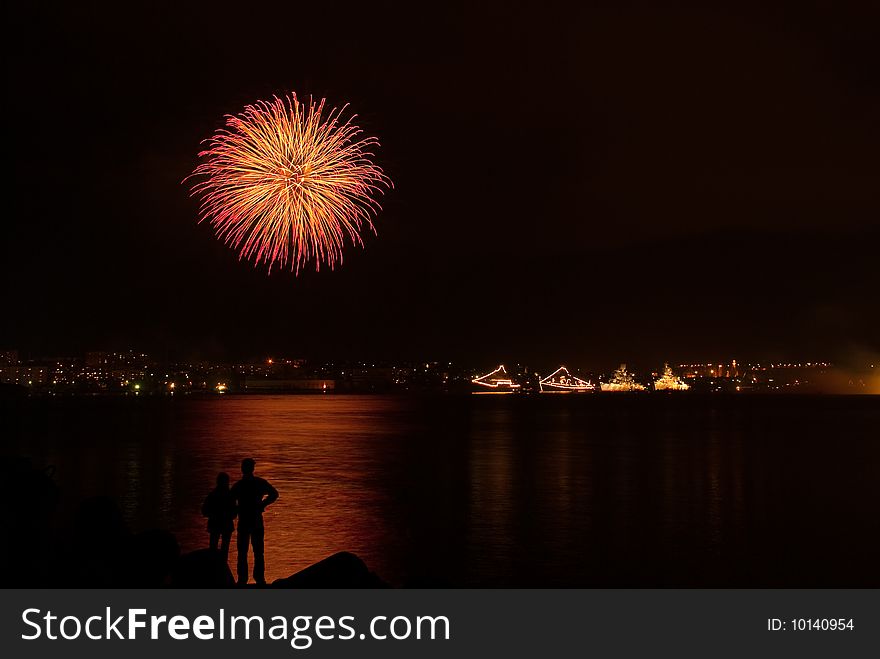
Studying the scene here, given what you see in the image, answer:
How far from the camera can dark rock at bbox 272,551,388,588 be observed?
8.19m

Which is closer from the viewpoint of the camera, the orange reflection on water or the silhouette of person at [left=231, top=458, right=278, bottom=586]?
the silhouette of person at [left=231, top=458, right=278, bottom=586]

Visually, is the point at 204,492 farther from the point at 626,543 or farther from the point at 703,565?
the point at 703,565

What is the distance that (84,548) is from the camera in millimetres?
9031

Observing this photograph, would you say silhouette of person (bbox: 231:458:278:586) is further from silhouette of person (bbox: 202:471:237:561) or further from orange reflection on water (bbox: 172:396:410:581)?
orange reflection on water (bbox: 172:396:410:581)

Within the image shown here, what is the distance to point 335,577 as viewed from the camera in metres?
8.23

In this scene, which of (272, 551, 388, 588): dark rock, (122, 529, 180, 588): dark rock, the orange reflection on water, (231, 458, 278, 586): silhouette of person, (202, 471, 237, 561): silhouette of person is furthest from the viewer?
the orange reflection on water

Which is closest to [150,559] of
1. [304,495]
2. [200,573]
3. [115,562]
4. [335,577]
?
[115,562]

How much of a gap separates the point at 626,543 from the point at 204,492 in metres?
10.0

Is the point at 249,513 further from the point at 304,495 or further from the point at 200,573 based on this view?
the point at 304,495

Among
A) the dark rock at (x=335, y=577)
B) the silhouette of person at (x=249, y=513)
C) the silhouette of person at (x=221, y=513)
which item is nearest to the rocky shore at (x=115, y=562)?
the dark rock at (x=335, y=577)

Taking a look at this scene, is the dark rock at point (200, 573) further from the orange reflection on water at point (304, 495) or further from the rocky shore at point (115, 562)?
the orange reflection on water at point (304, 495)

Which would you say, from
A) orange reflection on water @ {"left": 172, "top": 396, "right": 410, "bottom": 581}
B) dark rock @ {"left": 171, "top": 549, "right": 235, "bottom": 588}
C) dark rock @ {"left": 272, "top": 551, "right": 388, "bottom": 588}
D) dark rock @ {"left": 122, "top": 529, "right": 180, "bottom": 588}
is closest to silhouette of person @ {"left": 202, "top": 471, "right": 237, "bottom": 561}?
orange reflection on water @ {"left": 172, "top": 396, "right": 410, "bottom": 581}

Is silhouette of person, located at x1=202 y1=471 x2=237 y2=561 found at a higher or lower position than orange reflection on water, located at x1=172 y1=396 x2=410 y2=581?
higher

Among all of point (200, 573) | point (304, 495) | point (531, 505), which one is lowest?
point (531, 505)
